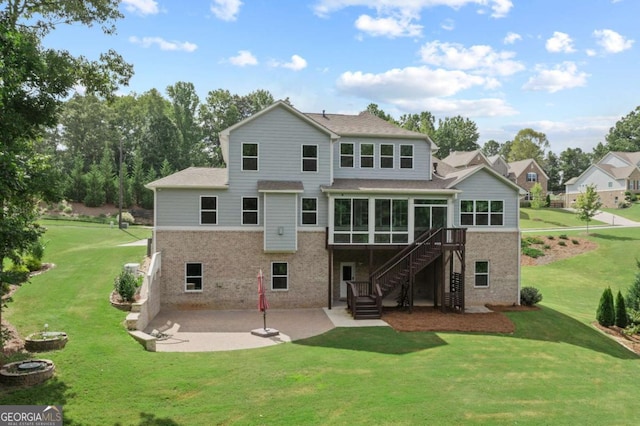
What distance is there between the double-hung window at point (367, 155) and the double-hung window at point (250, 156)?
562 centimetres

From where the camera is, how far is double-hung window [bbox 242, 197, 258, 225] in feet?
68.7

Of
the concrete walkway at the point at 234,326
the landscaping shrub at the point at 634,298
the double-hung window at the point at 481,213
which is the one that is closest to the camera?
the concrete walkway at the point at 234,326

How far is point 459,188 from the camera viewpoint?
72.9 feet

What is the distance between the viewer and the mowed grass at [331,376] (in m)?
9.66

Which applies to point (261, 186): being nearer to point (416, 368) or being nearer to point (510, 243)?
point (416, 368)

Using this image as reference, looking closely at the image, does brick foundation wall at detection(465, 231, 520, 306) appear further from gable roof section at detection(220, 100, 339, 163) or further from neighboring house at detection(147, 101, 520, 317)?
gable roof section at detection(220, 100, 339, 163)

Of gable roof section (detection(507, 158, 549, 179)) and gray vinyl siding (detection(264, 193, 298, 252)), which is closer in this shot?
gray vinyl siding (detection(264, 193, 298, 252))

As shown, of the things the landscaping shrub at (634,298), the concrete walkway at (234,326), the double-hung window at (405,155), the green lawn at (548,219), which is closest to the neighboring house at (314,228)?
the concrete walkway at (234,326)

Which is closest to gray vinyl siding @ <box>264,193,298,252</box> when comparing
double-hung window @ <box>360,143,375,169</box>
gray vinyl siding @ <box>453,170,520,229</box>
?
double-hung window @ <box>360,143,375,169</box>

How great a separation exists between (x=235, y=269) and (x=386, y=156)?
9724 millimetres

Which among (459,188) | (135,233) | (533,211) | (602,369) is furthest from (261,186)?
(533,211)

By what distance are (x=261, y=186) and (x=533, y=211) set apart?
168 ft

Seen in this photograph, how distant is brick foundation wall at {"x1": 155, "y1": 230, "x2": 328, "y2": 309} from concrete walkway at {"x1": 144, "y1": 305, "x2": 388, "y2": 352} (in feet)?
1.96

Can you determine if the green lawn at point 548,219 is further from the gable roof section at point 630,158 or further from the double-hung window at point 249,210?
the double-hung window at point 249,210
